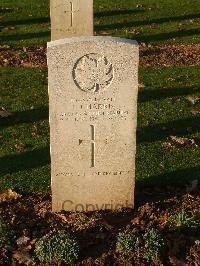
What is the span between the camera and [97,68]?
536 cm

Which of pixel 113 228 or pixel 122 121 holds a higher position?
pixel 122 121

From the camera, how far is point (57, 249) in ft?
16.6

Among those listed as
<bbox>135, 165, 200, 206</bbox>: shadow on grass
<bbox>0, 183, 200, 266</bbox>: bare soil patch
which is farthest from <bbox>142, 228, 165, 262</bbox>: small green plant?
<bbox>135, 165, 200, 206</bbox>: shadow on grass

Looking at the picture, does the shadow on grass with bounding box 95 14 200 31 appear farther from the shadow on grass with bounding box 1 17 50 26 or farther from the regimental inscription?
the regimental inscription

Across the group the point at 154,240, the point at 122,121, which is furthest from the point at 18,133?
the point at 154,240

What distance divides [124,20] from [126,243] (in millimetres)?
11764

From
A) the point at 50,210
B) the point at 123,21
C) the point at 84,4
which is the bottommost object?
the point at 50,210

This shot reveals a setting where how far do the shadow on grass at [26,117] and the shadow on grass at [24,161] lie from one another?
1.16 meters

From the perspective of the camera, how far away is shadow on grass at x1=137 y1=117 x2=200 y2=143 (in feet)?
26.5

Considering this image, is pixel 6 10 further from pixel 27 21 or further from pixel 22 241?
pixel 22 241

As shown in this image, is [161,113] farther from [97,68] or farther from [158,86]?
[97,68]

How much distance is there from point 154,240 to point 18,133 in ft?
12.5

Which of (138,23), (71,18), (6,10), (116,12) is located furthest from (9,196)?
(6,10)

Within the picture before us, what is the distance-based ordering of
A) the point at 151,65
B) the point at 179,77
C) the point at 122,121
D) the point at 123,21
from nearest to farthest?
the point at 122,121
the point at 179,77
the point at 151,65
the point at 123,21
